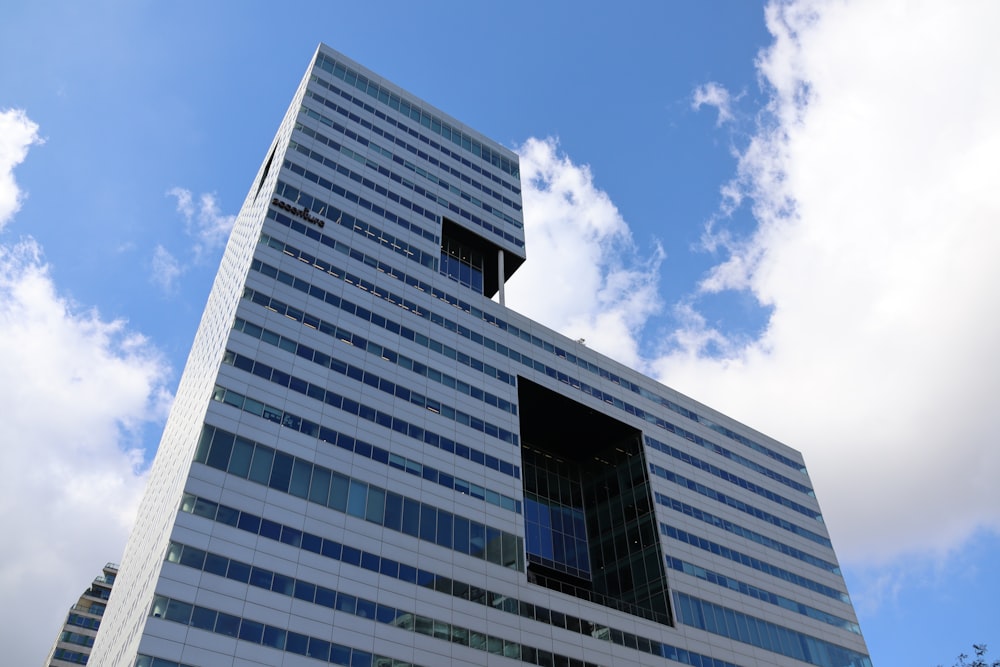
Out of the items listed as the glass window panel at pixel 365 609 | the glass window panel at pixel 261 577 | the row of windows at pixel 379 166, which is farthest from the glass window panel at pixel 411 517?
the row of windows at pixel 379 166

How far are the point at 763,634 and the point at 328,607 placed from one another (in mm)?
47797

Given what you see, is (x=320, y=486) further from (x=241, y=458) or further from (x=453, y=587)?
(x=453, y=587)

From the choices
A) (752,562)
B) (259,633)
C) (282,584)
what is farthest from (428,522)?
(752,562)

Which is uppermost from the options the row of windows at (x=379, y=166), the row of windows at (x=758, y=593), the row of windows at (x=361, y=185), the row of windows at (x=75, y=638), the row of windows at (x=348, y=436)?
the row of windows at (x=379, y=166)

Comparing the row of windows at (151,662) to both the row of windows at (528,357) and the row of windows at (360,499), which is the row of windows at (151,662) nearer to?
the row of windows at (360,499)

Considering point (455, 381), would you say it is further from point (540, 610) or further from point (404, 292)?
point (540, 610)

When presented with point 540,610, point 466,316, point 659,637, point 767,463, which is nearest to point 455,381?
point 466,316

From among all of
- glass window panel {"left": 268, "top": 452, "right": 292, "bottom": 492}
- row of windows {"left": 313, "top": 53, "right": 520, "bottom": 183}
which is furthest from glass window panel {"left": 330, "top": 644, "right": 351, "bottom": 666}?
row of windows {"left": 313, "top": 53, "right": 520, "bottom": 183}

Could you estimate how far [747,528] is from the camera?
3499 inches

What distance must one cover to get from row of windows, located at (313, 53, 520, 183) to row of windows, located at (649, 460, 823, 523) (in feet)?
137

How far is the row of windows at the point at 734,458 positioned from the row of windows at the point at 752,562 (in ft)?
33.0

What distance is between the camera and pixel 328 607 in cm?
5272

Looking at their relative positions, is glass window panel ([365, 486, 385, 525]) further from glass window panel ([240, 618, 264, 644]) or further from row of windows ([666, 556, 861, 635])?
row of windows ([666, 556, 861, 635])

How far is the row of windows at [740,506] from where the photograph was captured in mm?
86769
